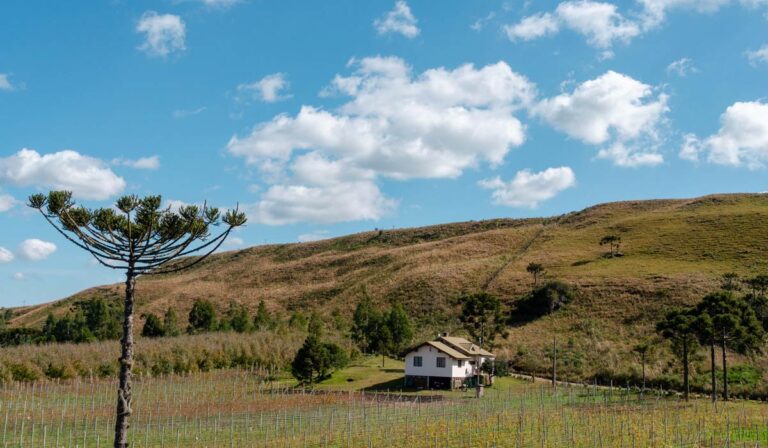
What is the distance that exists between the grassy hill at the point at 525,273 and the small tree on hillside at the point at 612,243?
54.6 inches

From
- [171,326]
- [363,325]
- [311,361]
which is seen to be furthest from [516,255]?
[311,361]

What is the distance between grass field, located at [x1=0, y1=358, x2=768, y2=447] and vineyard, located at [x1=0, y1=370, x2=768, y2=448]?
9 centimetres

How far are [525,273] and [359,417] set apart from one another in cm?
6219

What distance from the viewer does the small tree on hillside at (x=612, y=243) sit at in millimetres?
94850

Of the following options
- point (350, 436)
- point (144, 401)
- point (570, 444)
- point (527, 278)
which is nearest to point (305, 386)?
point (144, 401)

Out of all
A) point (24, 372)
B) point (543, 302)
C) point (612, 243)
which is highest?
point (612, 243)

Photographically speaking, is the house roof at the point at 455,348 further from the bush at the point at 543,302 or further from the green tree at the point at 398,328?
the bush at the point at 543,302

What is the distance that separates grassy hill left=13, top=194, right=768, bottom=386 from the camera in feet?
230

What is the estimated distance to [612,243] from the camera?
98.4 meters

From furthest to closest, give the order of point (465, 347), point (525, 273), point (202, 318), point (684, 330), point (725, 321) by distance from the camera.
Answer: point (525, 273), point (202, 318), point (465, 347), point (684, 330), point (725, 321)

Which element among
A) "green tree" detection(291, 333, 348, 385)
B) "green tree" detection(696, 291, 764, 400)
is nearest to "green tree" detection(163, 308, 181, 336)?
→ "green tree" detection(291, 333, 348, 385)

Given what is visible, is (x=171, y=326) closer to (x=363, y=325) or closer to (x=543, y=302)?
(x=363, y=325)

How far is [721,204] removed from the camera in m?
116

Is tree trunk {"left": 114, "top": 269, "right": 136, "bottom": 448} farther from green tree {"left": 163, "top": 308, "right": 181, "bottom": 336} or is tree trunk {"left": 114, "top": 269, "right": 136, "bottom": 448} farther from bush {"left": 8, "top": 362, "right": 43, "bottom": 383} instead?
green tree {"left": 163, "top": 308, "right": 181, "bottom": 336}
